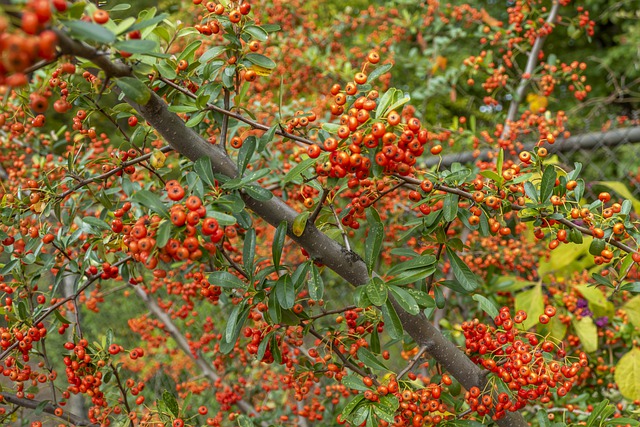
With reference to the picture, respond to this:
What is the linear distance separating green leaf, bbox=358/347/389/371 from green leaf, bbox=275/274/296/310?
0.30m

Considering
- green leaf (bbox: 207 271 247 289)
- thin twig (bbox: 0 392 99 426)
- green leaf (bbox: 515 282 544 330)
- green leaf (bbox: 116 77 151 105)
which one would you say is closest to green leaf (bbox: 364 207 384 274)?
green leaf (bbox: 207 271 247 289)

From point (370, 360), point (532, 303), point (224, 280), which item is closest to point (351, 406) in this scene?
point (370, 360)

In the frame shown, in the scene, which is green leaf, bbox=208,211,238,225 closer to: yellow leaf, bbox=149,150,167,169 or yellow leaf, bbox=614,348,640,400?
yellow leaf, bbox=149,150,167,169

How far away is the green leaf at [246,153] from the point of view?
125 cm

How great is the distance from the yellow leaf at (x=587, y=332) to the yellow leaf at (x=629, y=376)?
0.43 feet

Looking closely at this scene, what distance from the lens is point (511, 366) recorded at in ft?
4.27

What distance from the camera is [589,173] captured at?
5750 millimetres

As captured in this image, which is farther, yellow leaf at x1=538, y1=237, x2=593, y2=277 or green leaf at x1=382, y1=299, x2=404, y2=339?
yellow leaf at x1=538, y1=237, x2=593, y2=277

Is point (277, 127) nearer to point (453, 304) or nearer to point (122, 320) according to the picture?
point (453, 304)

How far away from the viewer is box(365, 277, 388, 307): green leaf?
1.17m

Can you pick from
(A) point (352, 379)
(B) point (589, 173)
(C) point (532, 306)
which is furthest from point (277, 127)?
(B) point (589, 173)

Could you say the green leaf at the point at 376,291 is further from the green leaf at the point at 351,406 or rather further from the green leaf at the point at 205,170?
the green leaf at the point at 205,170

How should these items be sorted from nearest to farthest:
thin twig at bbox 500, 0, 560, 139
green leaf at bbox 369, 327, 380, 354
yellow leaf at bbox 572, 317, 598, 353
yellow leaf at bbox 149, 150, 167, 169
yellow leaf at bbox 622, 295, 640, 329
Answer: yellow leaf at bbox 149, 150, 167, 169
green leaf at bbox 369, 327, 380, 354
yellow leaf at bbox 572, 317, 598, 353
yellow leaf at bbox 622, 295, 640, 329
thin twig at bbox 500, 0, 560, 139

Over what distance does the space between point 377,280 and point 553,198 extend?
512 millimetres
